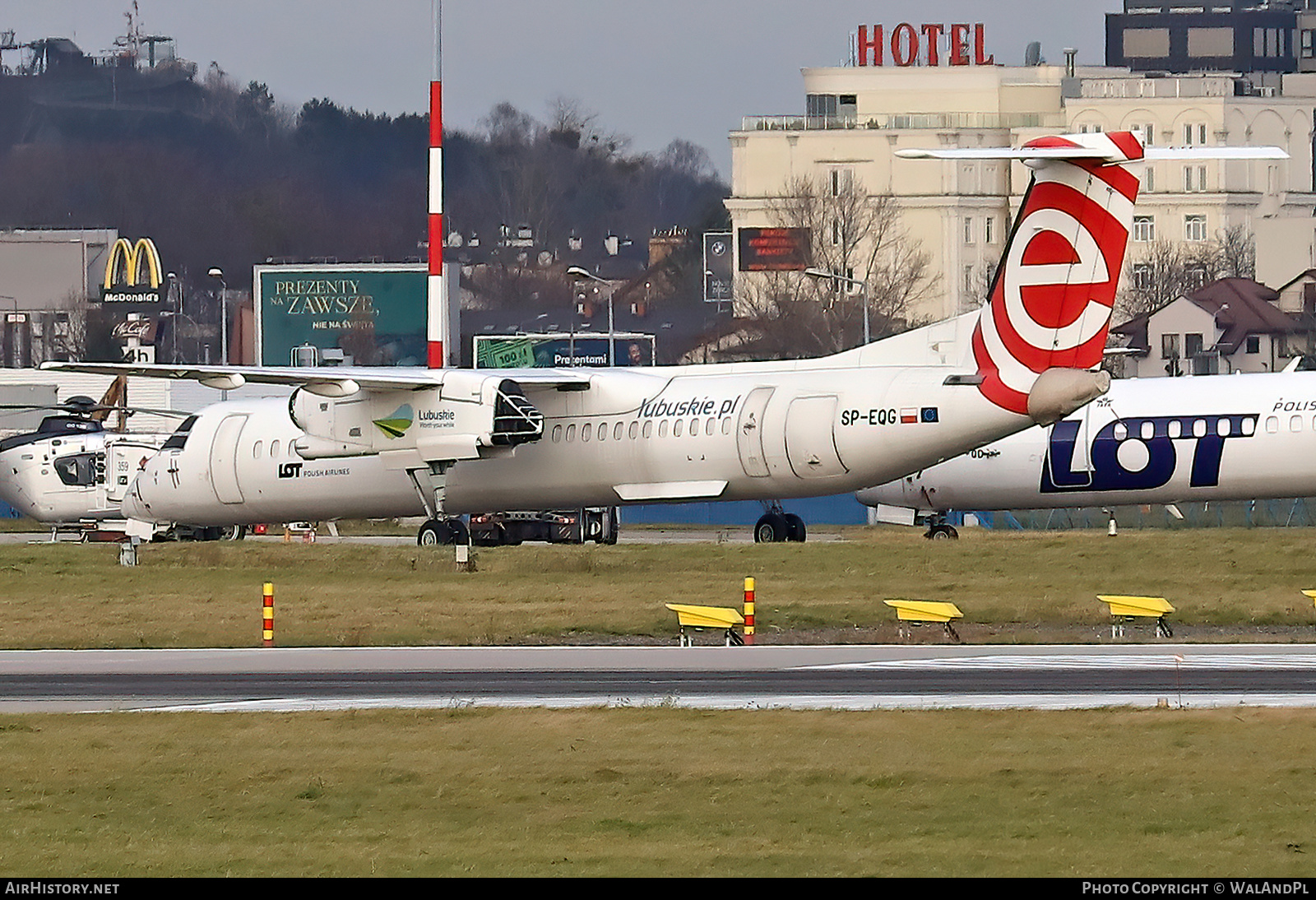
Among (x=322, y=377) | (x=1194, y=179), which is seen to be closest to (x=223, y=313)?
(x=322, y=377)

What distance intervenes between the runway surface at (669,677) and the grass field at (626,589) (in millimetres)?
2297

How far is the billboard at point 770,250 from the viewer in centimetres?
13360

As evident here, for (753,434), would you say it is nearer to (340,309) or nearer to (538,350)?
(538,350)

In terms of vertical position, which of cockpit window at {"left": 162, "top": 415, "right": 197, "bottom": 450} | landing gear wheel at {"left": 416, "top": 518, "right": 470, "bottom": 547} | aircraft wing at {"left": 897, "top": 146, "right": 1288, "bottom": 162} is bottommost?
landing gear wheel at {"left": 416, "top": 518, "right": 470, "bottom": 547}

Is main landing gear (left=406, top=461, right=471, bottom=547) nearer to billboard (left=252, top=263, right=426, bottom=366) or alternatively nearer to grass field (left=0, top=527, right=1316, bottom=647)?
grass field (left=0, top=527, right=1316, bottom=647)

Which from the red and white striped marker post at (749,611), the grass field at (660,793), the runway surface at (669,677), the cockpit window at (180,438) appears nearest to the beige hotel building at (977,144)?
the cockpit window at (180,438)

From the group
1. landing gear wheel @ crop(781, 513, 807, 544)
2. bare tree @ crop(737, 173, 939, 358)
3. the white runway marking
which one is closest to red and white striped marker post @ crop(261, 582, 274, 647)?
the white runway marking

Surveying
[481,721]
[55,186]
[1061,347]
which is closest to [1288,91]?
[55,186]

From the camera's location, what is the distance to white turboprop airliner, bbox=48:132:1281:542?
1590 inches

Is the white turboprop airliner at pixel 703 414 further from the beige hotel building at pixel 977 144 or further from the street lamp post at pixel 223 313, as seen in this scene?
the beige hotel building at pixel 977 144

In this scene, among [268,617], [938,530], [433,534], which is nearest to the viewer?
[268,617]

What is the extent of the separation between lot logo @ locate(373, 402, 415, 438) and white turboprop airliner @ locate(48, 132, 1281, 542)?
0.14ft

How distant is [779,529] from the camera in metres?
53.4

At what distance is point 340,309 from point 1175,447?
257 feet
